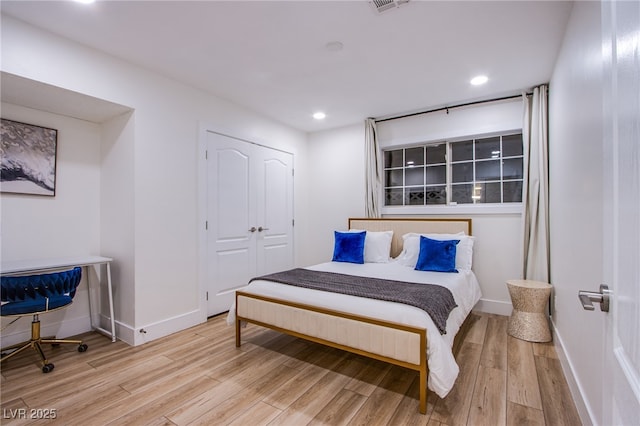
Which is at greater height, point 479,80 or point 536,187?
point 479,80

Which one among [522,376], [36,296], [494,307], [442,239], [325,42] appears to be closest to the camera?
[522,376]

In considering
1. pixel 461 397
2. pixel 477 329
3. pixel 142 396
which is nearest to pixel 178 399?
pixel 142 396

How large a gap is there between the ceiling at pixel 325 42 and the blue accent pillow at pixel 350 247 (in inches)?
68.3

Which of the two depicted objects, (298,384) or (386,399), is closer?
(386,399)

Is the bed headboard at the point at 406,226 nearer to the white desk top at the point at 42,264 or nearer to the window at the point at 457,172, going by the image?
the window at the point at 457,172

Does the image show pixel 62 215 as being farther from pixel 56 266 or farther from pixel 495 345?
pixel 495 345

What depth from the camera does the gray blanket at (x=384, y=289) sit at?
204 cm

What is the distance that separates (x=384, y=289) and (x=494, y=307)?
2.07 metres

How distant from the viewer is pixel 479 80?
10.4ft

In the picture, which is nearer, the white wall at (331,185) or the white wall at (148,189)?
the white wall at (148,189)

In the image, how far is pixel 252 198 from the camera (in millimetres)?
4078

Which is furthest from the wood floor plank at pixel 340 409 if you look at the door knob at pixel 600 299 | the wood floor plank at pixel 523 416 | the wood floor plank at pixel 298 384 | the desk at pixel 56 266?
the desk at pixel 56 266

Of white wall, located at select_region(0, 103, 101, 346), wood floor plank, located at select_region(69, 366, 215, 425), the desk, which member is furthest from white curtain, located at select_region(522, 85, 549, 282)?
white wall, located at select_region(0, 103, 101, 346)

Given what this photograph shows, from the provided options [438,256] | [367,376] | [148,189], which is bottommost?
[367,376]
